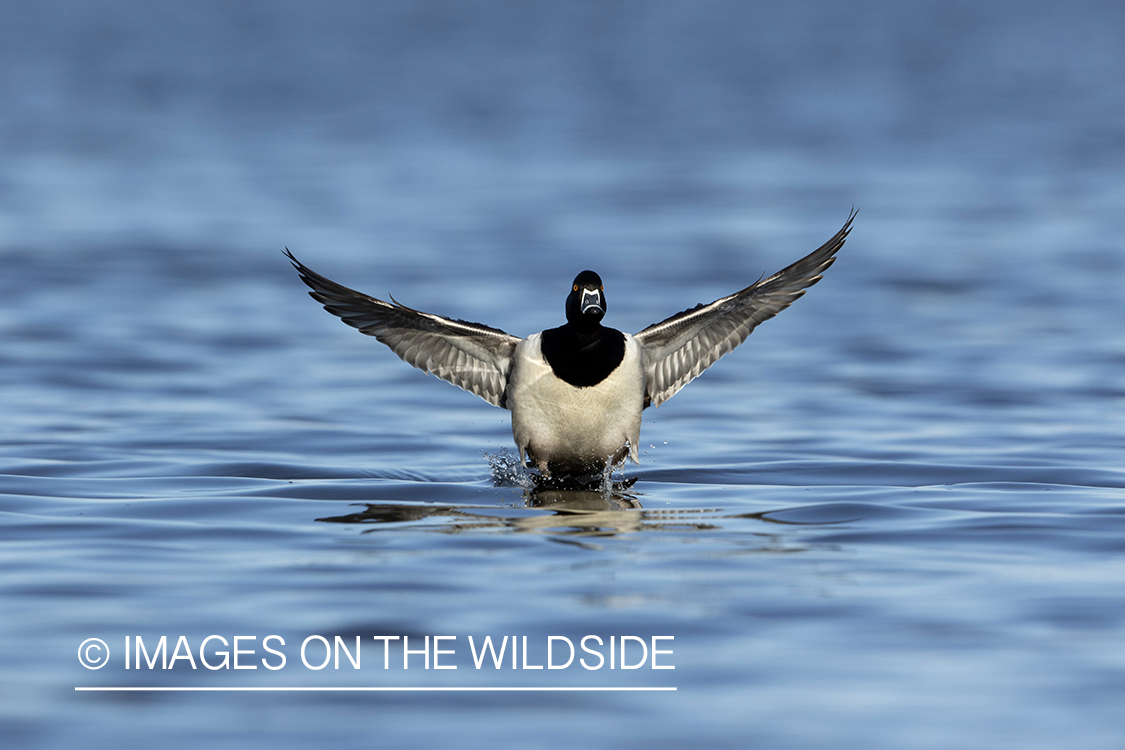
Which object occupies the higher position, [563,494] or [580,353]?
[580,353]

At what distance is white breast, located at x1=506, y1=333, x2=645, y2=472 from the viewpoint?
430 inches

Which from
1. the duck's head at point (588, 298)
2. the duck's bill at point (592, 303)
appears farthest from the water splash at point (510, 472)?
the duck's bill at point (592, 303)

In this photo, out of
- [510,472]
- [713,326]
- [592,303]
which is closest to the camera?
[592,303]

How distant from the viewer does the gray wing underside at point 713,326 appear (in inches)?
434

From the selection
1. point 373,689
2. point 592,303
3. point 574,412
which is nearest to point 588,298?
point 592,303

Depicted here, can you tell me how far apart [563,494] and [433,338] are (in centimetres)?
165

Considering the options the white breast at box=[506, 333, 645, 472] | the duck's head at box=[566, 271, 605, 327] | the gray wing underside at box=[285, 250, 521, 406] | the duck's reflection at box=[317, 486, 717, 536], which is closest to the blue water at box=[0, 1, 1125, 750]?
the duck's reflection at box=[317, 486, 717, 536]

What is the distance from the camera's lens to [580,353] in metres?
10.8

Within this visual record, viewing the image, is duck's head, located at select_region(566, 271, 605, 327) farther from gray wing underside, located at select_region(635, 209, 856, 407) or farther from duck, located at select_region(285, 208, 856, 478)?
gray wing underside, located at select_region(635, 209, 856, 407)

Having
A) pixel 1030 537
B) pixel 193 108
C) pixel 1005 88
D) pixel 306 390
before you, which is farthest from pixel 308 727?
pixel 1005 88

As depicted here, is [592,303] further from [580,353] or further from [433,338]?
[433,338]

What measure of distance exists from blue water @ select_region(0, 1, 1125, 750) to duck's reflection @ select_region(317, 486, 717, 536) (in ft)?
0.14

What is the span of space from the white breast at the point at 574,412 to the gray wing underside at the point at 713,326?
371mm

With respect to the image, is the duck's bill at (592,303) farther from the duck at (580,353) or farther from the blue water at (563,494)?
the blue water at (563,494)
